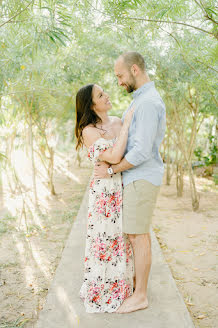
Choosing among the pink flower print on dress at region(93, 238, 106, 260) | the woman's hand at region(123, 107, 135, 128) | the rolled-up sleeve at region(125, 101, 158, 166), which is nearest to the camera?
the rolled-up sleeve at region(125, 101, 158, 166)

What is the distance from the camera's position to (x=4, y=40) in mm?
3605

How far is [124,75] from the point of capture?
2.33m

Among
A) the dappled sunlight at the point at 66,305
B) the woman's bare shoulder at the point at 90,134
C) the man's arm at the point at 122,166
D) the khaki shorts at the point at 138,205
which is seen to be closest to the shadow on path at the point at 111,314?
the dappled sunlight at the point at 66,305

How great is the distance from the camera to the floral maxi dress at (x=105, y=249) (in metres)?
2.49

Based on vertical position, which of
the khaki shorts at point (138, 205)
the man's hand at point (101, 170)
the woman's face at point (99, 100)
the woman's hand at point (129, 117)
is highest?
the woman's face at point (99, 100)

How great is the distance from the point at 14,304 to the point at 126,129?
1.86m

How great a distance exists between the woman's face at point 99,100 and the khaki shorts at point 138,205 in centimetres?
62

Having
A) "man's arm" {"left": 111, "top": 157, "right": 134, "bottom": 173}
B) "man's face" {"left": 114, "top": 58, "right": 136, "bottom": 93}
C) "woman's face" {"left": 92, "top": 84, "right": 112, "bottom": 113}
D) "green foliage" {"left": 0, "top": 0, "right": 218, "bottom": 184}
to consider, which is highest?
"green foliage" {"left": 0, "top": 0, "right": 218, "bottom": 184}

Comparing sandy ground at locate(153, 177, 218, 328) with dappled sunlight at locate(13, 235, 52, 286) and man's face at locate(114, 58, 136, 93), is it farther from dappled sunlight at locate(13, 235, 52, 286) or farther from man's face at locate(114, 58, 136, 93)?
man's face at locate(114, 58, 136, 93)

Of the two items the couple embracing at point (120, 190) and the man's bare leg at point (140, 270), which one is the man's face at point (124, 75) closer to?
the couple embracing at point (120, 190)

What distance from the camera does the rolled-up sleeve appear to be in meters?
2.19

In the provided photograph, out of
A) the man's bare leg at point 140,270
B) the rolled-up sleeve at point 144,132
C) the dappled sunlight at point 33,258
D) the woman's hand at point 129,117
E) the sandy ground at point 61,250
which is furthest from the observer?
the dappled sunlight at point 33,258

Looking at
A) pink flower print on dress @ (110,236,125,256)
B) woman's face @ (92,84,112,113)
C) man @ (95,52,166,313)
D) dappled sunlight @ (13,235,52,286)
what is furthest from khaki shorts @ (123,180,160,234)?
dappled sunlight @ (13,235,52,286)

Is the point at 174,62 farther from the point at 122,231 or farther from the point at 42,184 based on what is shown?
the point at 42,184
